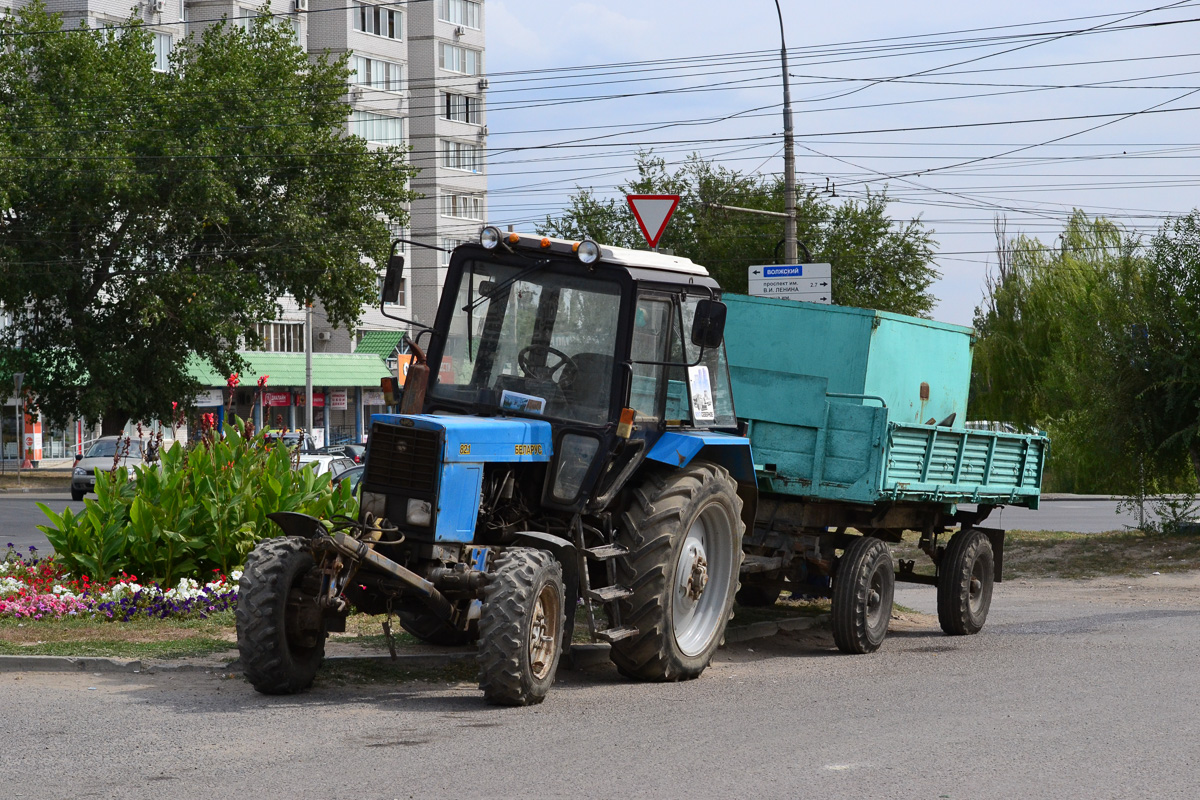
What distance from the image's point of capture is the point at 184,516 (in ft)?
39.4

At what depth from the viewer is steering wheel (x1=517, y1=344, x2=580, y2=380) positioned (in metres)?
9.26

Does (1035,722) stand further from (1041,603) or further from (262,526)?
(1041,603)

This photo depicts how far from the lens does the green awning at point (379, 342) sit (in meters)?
64.9

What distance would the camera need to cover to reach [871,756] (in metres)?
6.94

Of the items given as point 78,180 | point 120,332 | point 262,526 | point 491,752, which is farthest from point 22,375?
point 491,752

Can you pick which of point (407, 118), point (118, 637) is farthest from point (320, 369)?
point (118, 637)

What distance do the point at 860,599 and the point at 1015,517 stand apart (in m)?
21.5

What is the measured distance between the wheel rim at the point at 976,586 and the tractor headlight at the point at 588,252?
5.76 metres

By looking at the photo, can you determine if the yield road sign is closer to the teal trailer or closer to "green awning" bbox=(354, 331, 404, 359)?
the teal trailer

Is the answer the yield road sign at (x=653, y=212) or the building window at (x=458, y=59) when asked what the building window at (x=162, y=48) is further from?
the yield road sign at (x=653, y=212)

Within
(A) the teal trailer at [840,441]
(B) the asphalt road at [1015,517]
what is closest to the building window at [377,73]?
(B) the asphalt road at [1015,517]

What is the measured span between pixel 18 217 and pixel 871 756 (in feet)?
131

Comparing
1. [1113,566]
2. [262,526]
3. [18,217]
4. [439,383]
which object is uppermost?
[18,217]

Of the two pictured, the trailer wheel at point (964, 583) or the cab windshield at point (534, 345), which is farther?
the trailer wheel at point (964, 583)
